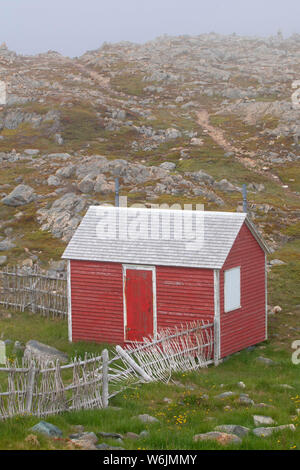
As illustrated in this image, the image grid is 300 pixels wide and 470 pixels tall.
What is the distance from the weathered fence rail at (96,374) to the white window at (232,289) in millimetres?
1037

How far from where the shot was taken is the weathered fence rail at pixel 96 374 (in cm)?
1247

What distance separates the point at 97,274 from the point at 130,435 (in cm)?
982

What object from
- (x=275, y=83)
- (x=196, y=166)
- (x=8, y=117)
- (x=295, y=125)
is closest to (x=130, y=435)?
(x=196, y=166)

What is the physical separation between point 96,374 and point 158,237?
7.54 metres

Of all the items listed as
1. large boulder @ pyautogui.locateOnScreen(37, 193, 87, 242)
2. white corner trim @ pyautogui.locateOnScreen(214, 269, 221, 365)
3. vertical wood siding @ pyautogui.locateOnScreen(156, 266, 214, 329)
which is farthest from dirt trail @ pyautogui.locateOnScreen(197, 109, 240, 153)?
white corner trim @ pyautogui.locateOnScreen(214, 269, 221, 365)

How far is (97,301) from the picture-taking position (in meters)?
21.0

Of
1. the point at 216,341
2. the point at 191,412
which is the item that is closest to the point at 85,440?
the point at 191,412

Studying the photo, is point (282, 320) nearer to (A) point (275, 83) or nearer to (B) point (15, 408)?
(B) point (15, 408)

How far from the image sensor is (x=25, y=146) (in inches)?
2562

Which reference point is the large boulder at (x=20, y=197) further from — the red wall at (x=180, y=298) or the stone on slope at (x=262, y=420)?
the stone on slope at (x=262, y=420)

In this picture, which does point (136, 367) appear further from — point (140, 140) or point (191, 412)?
point (140, 140)

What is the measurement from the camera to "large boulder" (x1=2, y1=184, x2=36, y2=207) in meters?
42.0

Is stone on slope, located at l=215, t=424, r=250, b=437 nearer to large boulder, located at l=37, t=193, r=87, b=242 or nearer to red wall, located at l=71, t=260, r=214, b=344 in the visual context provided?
red wall, located at l=71, t=260, r=214, b=344

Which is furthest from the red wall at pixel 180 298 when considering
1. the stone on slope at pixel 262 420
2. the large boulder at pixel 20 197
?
the large boulder at pixel 20 197
